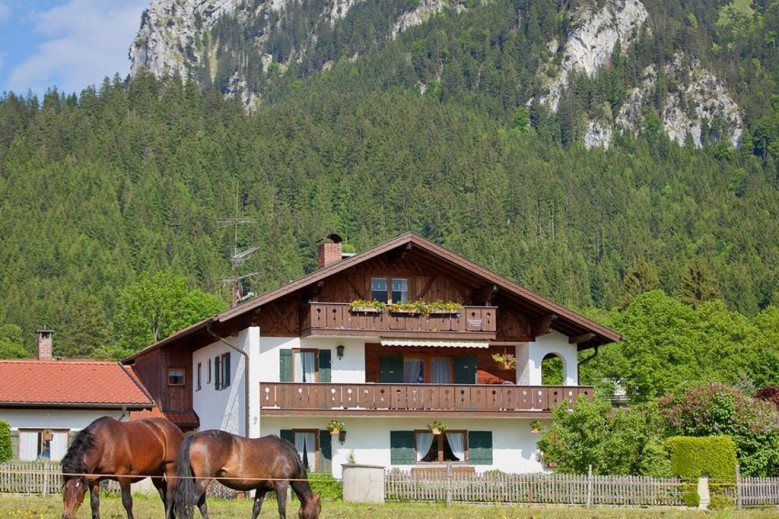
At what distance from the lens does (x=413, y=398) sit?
4334 cm

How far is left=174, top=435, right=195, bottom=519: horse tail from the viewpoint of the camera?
21.4 metres

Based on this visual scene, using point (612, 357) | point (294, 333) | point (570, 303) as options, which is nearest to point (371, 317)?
point (294, 333)

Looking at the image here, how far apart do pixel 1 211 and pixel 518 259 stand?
2666 inches

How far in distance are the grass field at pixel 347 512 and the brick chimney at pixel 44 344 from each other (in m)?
24.6

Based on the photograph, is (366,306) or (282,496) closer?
(282,496)

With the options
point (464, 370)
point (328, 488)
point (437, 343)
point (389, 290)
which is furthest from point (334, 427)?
point (328, 488)

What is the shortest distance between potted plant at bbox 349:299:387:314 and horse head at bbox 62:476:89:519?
860 inches

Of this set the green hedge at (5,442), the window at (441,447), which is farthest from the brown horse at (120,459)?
the window at (441,447)

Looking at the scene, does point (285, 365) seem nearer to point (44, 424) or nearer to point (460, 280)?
point (460, 280)

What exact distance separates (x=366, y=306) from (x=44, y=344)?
19.1 metres

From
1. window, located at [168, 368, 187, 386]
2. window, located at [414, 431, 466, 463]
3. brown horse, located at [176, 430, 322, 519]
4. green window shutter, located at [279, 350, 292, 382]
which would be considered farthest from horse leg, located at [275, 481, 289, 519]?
window, located at [168, 368, 187, 386]

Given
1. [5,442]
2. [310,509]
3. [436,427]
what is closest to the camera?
[310,509]

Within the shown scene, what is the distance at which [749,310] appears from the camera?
6029 inches

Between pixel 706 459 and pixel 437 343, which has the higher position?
pixel 437 343
